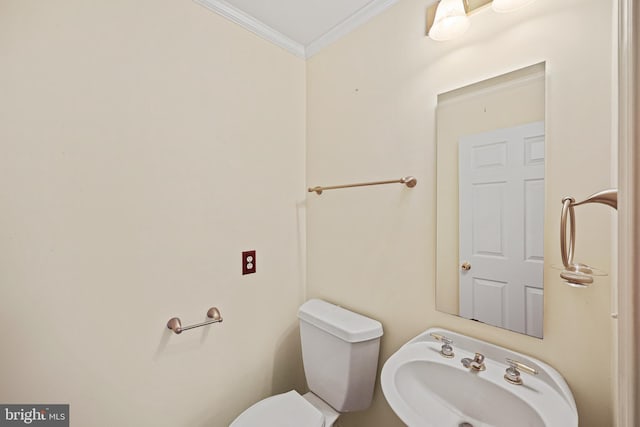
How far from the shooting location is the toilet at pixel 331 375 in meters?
1.13

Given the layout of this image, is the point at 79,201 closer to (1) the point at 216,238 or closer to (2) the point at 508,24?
(1) the point at 216,238

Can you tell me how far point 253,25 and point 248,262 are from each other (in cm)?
120

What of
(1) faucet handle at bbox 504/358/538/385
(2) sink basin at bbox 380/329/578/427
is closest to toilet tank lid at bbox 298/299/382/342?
(2) sink basin at bbox 380/329/578/427

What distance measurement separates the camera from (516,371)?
2.72 ft

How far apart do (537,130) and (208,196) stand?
1.27 meters

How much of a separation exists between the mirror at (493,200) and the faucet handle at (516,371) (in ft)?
0.34

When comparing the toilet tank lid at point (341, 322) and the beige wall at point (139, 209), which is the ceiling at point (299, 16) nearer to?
the beige wall at point (139, 209)

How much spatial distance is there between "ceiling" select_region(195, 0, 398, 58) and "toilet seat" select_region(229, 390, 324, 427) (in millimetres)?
1789

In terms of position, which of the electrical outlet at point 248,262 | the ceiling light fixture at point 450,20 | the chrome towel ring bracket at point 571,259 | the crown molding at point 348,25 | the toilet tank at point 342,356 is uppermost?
the crown molding at point 348,25

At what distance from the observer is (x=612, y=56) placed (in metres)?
0.73

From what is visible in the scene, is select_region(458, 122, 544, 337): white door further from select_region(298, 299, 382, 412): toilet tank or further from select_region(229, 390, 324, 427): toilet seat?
select_region(229, 390, 324, 427): toilet seat

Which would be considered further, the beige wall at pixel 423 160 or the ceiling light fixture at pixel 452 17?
the ceiling light fixture at pixel 452 17

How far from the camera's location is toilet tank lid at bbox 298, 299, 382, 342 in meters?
1.15

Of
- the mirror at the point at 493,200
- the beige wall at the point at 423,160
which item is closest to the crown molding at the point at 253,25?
the beige wall at the point at 423,160
